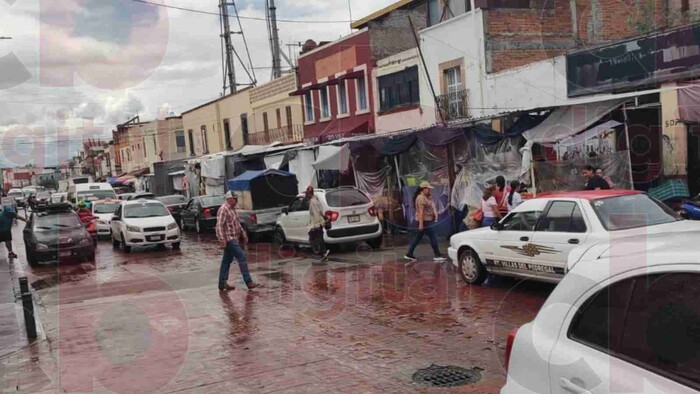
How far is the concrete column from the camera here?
41.7 ft

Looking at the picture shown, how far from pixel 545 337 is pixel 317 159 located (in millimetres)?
18199

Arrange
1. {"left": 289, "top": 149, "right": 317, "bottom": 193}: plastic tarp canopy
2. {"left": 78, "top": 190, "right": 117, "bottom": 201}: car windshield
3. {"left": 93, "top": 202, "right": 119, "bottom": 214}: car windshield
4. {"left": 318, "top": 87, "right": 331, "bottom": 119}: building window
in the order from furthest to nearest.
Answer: {"left": 78, "top": 190, "right": 117, "bottom": 201}: car windshield → {"left": 318, "top": 87, "right": 331, "bottom": 119}: building window → {"left": 93, "top": 202, "right": 119, "bottom": 214}: car windshield → {"left": 289, "top": 149, "right": 317, "bottom": 193}: plastic tarp canopy

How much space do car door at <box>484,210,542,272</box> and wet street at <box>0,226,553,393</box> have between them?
46cm

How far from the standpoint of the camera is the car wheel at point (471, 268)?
10375 mm

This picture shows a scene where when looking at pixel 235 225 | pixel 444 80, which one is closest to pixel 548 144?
pixel 235 225

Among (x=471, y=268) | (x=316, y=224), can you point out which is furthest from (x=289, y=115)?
(x=471, y=268)

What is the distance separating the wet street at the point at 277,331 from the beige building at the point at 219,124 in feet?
85.3

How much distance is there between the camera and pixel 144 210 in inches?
819

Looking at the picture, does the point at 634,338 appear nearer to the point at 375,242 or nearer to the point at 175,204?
the point at 375,242

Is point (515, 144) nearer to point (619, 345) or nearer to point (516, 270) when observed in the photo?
point (516, 270)

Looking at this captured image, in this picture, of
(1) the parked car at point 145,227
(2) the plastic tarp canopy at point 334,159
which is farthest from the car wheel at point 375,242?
(1) the parked car at point 145,227

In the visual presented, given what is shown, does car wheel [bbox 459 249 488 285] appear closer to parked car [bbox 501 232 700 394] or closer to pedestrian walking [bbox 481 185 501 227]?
pedestrian walking [bbox 481 185 501 227]

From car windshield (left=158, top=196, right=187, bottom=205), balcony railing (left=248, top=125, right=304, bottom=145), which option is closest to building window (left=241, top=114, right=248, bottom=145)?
balcony railing (left=248, top=125, right=304, bottom=145)

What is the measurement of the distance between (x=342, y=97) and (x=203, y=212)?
28.8 feet
